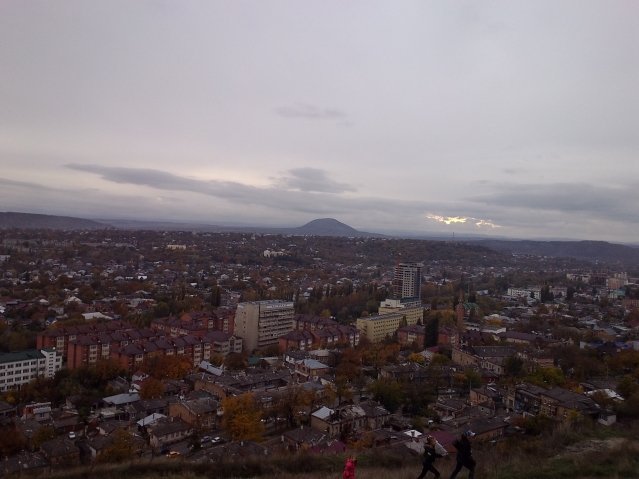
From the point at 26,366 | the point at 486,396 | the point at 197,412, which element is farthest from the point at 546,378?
the point at 26,366

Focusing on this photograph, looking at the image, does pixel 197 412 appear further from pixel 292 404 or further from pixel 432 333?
pixel 432 333

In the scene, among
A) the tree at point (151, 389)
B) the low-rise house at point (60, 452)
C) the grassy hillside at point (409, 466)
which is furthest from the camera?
the tree at point (151, 389)

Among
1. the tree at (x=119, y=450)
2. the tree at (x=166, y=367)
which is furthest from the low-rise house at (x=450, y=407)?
the tree at (x=166, y=367)

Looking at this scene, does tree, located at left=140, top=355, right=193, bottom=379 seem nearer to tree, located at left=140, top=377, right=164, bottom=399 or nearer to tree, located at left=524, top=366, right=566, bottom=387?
tree, located at left=140, top=377, right=164, bottom=399

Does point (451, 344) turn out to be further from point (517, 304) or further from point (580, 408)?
point (517, 304)

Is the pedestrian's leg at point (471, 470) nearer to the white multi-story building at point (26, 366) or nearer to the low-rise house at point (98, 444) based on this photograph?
the low-rise house at point (98, 444)

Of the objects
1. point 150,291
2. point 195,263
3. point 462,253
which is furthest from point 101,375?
point 462,253
